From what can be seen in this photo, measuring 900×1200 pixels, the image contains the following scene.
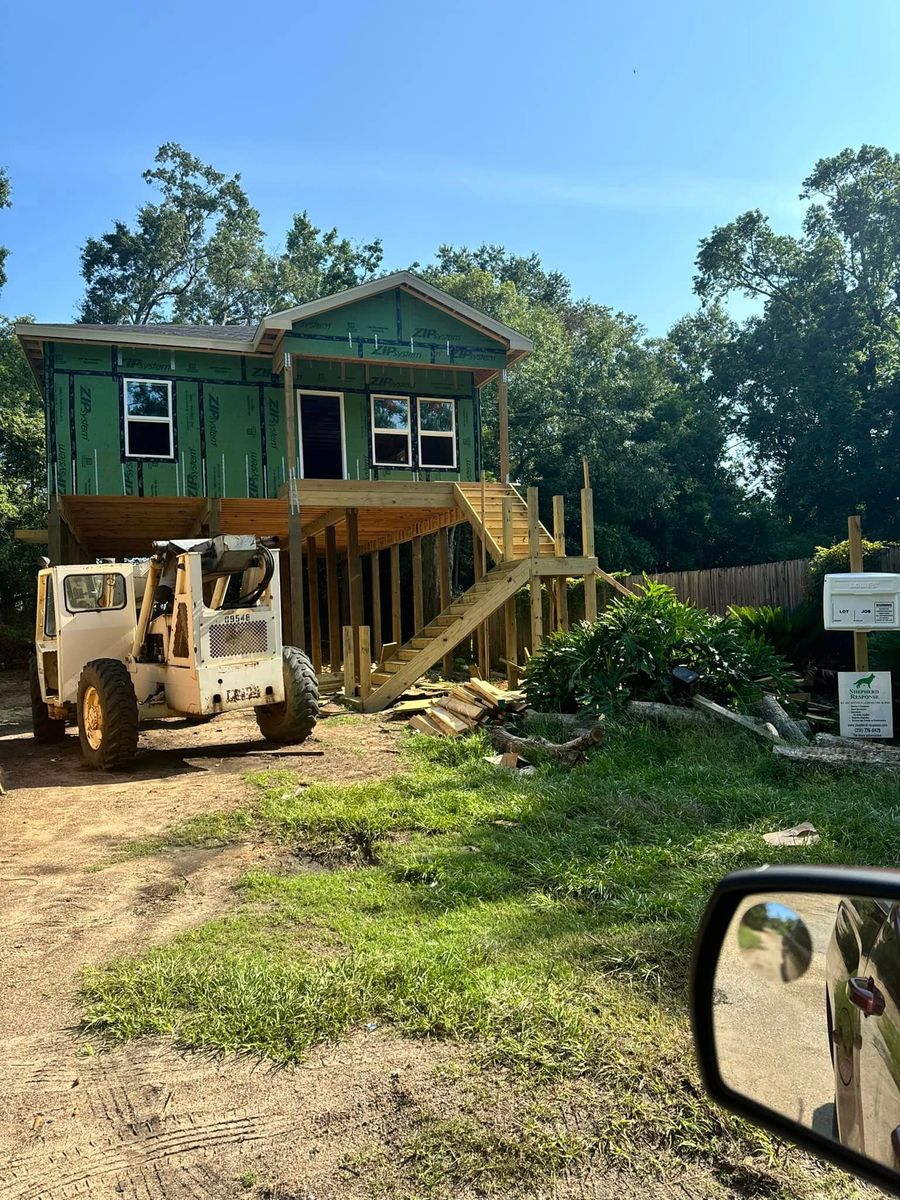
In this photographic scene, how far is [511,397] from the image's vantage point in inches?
1184

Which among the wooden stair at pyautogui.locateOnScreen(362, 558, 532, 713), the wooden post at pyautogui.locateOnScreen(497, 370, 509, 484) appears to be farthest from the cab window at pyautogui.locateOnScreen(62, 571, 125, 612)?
the wooden post at pyautogui.locateOnScreen(497, 370, 509, 484)

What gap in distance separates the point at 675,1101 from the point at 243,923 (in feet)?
7.93

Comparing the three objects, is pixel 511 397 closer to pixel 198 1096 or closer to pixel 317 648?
pixel 317 648

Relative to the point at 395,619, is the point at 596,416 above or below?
above

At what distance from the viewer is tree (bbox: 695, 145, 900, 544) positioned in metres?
31.0

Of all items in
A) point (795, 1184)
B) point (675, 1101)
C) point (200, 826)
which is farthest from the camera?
point (200, 826)

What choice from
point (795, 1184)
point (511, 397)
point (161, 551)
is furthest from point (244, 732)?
point (511, 397)

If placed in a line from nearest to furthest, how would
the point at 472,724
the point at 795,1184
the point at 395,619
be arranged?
the point at 795,1184 → the point at 472,724 → the point at 395,619

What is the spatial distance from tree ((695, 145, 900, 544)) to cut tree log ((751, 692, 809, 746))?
2278 centimetres

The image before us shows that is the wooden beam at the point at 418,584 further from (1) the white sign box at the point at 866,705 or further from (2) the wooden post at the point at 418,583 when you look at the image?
(1) the white sign box at the point at 866,705

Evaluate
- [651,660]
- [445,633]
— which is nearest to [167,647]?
[445,633]

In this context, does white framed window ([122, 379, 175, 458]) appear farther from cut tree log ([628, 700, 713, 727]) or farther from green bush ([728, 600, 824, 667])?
cut tree log ([628, 700, 713, 727])

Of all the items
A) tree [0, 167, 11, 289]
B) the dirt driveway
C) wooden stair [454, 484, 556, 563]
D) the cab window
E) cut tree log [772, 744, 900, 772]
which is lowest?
the dirt driveway

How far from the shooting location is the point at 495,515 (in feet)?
54.1
